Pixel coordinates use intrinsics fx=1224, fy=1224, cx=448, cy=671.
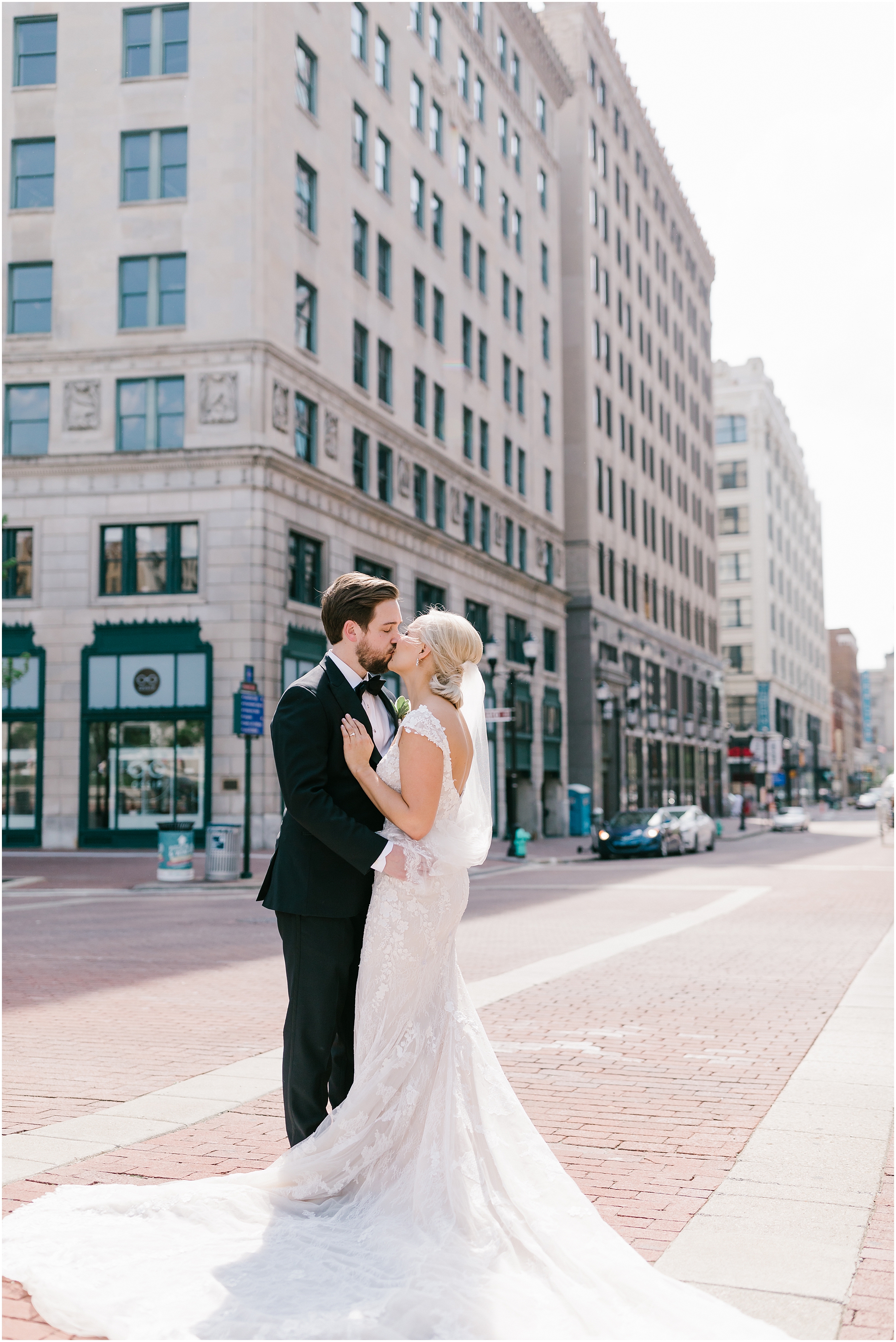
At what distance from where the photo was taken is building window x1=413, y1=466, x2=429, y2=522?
3828 centimetres

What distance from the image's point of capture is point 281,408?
3059 centimetres

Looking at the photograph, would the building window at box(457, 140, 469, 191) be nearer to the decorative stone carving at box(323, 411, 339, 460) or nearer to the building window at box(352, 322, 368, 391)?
the building window at box(352, 322, 368, 391)

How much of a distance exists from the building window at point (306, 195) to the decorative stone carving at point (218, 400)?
5262 mm

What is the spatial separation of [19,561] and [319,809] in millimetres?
28930

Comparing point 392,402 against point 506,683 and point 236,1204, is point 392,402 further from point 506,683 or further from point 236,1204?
point 236,1204

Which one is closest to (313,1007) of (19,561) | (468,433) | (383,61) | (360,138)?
(19,561)

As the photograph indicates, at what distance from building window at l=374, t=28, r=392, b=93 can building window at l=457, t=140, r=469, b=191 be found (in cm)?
550

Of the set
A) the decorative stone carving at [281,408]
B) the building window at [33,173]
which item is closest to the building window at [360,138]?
the building window at [33,173]

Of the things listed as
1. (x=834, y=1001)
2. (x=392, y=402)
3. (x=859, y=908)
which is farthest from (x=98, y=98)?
(x=834, y=1001)

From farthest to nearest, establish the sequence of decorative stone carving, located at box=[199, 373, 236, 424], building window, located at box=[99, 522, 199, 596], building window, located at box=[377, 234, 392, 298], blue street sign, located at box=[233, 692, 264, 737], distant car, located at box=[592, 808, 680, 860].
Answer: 1. building window, located at box=[377, 234, 392, 298]
2. distant car, located at box=[592, 808, 680, 860]
3. building window, located at box=[99, 522, 199, 596]
4. decorative stone carving, located at box=[199, 373, 236, 424]
5. blue street sign, located at box=[233, 692, 264, 737]

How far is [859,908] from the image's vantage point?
17906 mm

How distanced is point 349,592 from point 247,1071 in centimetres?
362

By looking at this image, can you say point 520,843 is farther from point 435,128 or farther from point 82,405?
point 435,128

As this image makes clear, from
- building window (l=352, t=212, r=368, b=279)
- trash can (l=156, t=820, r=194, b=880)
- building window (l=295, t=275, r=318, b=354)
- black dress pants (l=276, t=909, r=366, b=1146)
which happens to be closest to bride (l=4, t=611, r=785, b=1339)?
black dress pants (l=276, t=909, r=366, b=1146)
